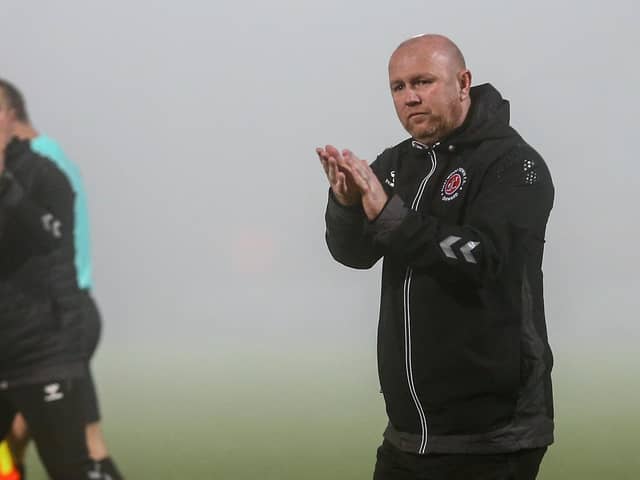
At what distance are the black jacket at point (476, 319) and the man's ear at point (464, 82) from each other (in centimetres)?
7

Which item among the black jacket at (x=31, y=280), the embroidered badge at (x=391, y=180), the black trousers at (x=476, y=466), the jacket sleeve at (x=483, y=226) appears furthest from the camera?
the embroidered badge at (x=391, y=180)

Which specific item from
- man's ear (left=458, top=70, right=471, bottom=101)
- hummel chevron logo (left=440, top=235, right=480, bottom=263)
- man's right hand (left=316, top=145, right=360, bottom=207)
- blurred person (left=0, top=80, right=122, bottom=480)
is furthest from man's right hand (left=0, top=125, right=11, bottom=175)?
man's ear (left=458, top=70, right=471, bottom=101)

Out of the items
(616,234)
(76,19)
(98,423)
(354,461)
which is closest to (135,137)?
(76,19)

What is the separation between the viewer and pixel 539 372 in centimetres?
164

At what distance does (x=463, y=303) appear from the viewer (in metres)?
1.61

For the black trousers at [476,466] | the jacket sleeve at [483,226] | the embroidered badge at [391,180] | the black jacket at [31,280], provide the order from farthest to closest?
the embroidered badge at [391,180]
the black trousers at [476,466]
the jacket sleeve at [483,226]
the black jacket at [31,280]

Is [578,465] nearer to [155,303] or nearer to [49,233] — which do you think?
[155,303]

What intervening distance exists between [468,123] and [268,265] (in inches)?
17.9

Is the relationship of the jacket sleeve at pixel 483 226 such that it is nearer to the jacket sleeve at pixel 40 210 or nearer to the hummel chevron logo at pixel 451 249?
the hummel chevron logo at pixel 451 249

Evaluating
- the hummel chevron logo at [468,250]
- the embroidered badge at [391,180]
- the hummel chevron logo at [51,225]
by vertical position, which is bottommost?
the hummel chevron logo at [468,250]

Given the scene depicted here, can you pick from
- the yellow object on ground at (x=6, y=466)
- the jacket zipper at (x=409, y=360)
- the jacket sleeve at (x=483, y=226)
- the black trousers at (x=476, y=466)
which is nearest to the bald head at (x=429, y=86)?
the jacket sleeve at (x=483, y=226)

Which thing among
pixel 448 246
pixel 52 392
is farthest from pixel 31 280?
pixel 448 246

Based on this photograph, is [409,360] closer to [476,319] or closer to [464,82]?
[476,319]

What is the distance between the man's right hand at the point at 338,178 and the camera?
1.53m
